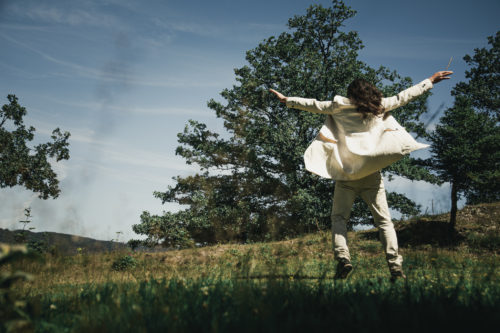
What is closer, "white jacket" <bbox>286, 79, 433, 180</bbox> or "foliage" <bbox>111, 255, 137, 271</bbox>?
"white jacket" <bbox>286, 79, 433, 180</bbox>

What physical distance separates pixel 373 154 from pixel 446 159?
8.85 meters

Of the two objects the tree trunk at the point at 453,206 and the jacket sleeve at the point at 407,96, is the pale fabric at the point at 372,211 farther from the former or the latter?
the tree trunk at the point at 453,206

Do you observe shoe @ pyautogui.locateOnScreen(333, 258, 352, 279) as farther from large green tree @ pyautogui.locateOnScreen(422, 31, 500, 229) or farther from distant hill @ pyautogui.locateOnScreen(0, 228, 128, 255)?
large green tree @ pyautogui.locateOnScreen(422, 31, 500, 229)

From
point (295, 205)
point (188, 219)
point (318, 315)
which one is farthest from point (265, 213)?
point (318, 315)

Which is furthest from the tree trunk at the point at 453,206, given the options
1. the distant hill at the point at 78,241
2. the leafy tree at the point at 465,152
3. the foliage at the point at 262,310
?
the distant hill at the point at 78,241

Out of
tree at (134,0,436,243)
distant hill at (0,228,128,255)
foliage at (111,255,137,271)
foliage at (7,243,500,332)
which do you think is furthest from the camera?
tree at (134,0,436,243)

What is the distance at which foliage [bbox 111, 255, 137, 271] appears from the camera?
7984 mm

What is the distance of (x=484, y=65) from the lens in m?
25.8

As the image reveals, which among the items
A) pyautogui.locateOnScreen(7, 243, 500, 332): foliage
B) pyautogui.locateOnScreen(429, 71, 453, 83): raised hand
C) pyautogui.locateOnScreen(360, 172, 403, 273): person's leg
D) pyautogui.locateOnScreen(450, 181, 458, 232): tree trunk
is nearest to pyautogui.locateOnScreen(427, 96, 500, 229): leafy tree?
pyautogui.locateOnScreen(450, 181, 458, 232): tree trunk

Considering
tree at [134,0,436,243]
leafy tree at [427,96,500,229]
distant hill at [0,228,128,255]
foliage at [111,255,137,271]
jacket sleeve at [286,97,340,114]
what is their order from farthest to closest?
tree at [134,0,436,243] → leafy tree at [427,96,500,229] → distant hill at [0,228,128,255] → foliage at [111,255,137,271] → jacket sleeve at [286,97,340,114]

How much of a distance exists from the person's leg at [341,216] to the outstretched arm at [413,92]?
46.9 inches

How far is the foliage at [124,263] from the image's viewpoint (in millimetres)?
7984

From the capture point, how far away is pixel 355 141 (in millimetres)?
4324

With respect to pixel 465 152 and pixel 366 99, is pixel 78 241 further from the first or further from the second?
pixel 465 152
